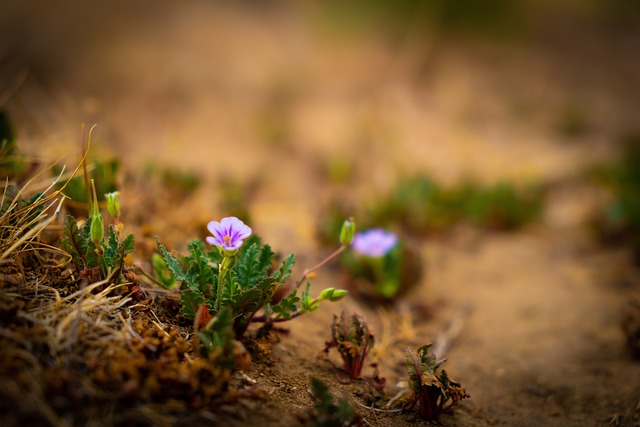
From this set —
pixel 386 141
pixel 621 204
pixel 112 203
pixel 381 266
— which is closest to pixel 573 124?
pixel 621 204

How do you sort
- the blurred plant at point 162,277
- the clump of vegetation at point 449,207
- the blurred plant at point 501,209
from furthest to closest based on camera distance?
the blurred plant at point 501,209, the clump of vegetation at point 449,207, the blurred plant at point 162,277

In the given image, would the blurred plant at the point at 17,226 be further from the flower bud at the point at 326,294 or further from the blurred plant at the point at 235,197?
the blurred plant at the point at 235,197

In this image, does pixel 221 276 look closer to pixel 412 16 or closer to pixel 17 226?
pixel 17 226

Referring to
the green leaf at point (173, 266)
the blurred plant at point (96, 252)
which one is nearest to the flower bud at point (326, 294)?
the green leaf at point (173, 266)

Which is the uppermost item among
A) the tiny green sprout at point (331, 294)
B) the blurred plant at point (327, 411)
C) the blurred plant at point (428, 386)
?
the tiny green sprout at point (331, 294)

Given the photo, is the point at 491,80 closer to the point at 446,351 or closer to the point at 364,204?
the point at 364,204

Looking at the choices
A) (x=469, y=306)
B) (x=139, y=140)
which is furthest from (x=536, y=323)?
Answer: (x=139, y=140)

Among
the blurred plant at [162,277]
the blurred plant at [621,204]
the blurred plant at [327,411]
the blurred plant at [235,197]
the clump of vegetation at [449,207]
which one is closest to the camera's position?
the blurred plant at [327,411]
